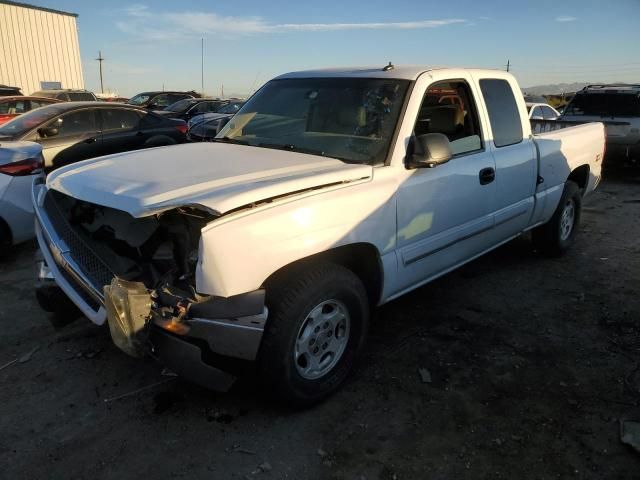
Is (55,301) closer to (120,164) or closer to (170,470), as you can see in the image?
(120,164)

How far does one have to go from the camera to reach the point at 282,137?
3.68 m

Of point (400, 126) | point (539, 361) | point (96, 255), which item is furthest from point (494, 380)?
point (96, 255)

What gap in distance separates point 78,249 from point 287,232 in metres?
1.32

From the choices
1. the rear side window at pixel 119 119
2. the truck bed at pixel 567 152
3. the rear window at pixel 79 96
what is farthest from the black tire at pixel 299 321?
the rear window at pixel 79 96

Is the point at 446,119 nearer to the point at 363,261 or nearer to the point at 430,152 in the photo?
the point at 430,152

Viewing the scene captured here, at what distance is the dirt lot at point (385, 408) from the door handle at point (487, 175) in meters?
1.13

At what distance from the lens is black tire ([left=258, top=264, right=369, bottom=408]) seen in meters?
2.58

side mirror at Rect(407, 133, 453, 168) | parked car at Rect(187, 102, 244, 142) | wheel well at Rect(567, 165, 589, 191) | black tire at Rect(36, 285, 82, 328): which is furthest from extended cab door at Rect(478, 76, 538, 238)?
black tire at Rect(36, 285, 82, 328)

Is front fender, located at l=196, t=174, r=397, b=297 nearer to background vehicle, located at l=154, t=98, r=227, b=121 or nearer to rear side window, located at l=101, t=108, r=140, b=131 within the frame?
rear side window, located at l=101, t=108, r=140, b=131

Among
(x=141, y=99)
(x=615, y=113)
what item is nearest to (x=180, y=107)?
(x=141, y=99)

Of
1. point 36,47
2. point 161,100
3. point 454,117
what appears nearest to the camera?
point 454,117

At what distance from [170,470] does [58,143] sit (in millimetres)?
5913

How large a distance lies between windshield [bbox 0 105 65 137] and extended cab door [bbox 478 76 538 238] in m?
5.98

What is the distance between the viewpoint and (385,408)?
2.99 m
